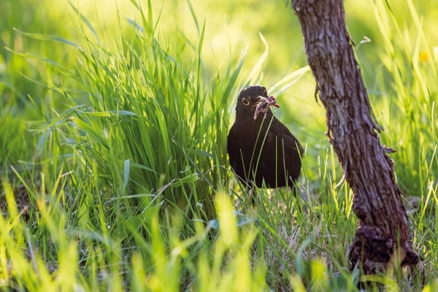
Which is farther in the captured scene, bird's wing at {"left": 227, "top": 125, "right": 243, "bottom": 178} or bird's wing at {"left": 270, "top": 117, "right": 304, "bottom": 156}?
bird's wing at {"left": 270, "top": 117, "right": 304, "bottom": 156}

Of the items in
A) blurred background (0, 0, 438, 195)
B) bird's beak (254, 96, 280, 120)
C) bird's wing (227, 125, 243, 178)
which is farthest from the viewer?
blurred background (0, 0, 438, 195)

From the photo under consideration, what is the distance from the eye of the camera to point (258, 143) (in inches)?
114

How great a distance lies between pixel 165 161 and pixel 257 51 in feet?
11.7

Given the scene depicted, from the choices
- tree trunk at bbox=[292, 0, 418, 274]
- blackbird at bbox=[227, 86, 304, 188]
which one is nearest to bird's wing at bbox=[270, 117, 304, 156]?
blackbird at bbox=[227, 86, 304, 188]

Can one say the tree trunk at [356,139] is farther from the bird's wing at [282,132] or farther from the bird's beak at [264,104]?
the bird's wing at [282,132]

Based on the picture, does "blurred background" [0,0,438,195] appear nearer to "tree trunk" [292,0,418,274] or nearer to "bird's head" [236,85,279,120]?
"bird's head" [236,85,279,120]

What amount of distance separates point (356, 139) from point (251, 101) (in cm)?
105

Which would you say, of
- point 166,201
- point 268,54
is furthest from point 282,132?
point 268,54

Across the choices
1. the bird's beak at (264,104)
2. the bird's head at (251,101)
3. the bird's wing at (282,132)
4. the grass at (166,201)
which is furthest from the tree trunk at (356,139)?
the bird's wing at (282,132)

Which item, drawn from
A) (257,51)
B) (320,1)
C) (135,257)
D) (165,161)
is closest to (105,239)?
(135,257)

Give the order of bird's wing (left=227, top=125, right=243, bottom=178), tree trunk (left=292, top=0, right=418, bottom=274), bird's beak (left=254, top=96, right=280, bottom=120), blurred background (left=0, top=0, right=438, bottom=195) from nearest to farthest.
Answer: tree trunk (left=292, top=0, right=418, bottom=274), bird's beak (left=254, top=96, right=280, bottom=120), bird's wing (left=227, top=125, right=243, bottom=178), blurred background (left=0, top=0, right=438, bottom=195)

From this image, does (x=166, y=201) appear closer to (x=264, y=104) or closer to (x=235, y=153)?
(x=235, y=153)

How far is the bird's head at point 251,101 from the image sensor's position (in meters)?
2.80

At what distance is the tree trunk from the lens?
1817mm
